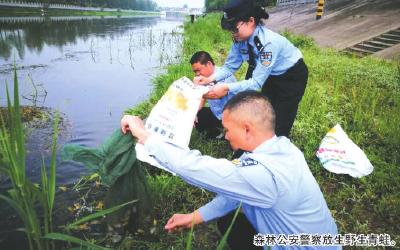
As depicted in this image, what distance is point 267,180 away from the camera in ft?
4.45

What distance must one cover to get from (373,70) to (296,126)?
132 inches

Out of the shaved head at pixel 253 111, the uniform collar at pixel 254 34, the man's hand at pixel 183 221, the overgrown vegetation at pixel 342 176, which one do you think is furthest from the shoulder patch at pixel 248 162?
the uniform collar at pixel 254 34

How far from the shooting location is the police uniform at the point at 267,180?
136 cm

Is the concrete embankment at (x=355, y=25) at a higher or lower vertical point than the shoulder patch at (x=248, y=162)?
higher

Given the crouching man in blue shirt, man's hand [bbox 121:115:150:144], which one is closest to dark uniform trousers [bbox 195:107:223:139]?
man's hand [bbox 121:115:150:144]

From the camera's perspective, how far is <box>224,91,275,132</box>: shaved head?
149 centimetres

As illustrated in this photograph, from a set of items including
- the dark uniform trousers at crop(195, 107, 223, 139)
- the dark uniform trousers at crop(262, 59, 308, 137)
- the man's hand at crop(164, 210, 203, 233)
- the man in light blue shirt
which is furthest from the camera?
the dark uniform trousers at crop(195, 107, 223, 139)

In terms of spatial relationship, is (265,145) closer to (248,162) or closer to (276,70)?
(248,162)

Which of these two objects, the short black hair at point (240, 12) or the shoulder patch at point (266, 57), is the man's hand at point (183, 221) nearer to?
the shoulder patch at point (266, 57)

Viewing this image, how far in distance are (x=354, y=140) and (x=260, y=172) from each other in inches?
118

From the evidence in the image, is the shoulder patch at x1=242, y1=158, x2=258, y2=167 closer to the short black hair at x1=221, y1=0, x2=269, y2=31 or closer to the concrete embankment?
the short black hair at x1=221, y1=0, x2=269, y2=31

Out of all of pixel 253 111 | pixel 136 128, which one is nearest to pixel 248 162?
pixel 253 111

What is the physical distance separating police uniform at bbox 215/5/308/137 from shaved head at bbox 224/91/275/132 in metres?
1.18

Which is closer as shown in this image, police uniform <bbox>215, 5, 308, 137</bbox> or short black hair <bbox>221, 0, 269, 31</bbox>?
short black hair <bbox>221, 0, 269, 31</bbox>
